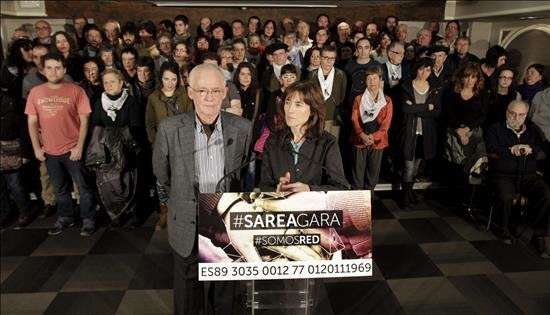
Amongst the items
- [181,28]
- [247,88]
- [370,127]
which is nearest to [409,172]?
[370,127]

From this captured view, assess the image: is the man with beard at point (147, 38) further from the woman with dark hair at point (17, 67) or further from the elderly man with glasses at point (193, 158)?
the elderly man with glasses at point (193, 158)

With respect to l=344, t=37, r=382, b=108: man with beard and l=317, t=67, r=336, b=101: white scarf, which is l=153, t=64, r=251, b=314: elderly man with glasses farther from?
l=344, t=37, r=382, b=108: man with beard

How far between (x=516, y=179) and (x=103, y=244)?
377cm

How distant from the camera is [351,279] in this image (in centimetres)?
328

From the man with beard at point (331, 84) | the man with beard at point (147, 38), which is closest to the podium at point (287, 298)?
the man with beard at point (331, 84)

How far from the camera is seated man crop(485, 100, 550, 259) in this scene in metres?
3.86

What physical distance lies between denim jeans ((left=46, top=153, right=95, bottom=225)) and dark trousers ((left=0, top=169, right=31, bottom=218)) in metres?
0.39

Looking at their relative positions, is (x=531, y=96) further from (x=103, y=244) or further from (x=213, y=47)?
(x=103, y=244)

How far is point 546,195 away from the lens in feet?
12.6

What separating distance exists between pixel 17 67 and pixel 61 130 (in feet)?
4.95

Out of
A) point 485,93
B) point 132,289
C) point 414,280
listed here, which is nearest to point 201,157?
point 132,289

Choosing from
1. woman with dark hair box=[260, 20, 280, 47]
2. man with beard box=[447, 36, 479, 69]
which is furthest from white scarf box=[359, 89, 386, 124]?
woman with dark hair box=[260, 20, 280, 47]

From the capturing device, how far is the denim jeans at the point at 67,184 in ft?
12.6

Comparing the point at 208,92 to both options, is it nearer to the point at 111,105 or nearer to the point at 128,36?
the point at 111,105
